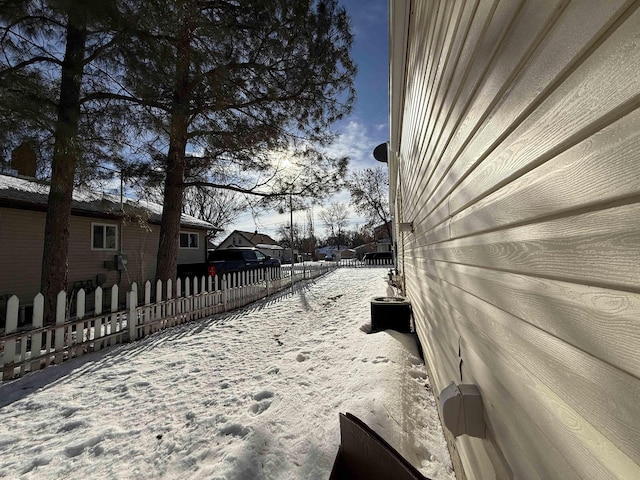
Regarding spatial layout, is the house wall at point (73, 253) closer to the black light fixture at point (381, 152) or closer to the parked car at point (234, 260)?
the parked car at point (234, 260)

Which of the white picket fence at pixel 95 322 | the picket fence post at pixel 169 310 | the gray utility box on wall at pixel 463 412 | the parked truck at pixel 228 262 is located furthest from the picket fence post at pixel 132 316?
the parked truck at pixel 228 262

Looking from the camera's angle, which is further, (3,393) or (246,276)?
(246,276)

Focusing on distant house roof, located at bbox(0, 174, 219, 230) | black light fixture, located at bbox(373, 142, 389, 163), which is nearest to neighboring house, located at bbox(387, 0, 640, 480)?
distant house roof, located at bbox(0, 174, 219, 230)

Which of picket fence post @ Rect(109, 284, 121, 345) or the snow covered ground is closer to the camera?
the snow covered ground

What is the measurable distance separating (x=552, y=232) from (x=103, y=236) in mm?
12845

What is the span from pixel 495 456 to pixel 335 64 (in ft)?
29.1

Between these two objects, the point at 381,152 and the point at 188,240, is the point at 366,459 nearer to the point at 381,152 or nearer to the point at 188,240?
the point at 381,152

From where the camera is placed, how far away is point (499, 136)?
1127 mm

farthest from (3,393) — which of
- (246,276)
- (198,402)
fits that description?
(246,276)

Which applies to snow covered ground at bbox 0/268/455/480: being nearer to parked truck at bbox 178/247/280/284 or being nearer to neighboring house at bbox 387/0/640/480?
neighboring house at bbox 387/0/640/480

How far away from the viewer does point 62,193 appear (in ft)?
19.5

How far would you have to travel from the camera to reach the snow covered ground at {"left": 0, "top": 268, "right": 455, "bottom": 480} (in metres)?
2.22

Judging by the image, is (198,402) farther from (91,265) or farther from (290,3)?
(91,265)

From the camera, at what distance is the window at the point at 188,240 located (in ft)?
46.9
